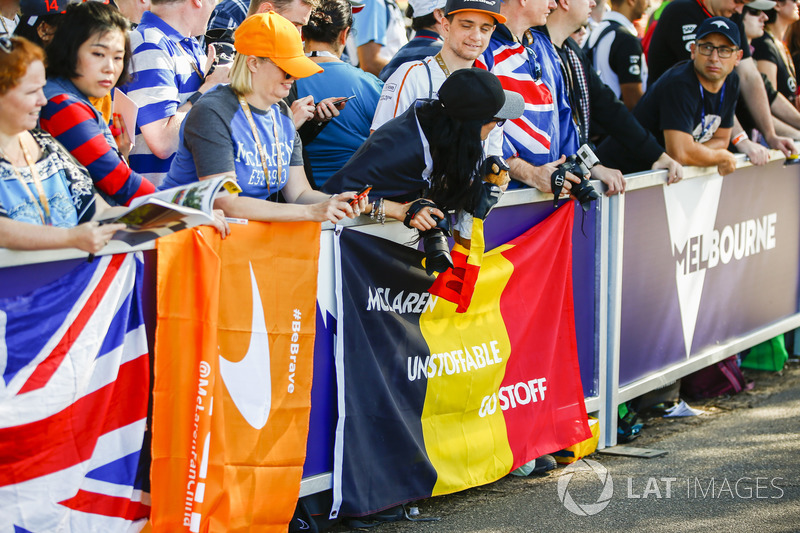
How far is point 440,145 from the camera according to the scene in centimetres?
419

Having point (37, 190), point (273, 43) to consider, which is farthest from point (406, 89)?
point (37, 190)

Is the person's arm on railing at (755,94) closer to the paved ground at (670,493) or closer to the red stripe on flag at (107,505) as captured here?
the paved ground at (670,493)

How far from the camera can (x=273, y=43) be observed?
3926 mm

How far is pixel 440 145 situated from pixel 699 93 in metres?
2.95

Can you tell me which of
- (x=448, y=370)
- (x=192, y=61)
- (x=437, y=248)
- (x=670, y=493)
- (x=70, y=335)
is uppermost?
(x=192, y=61)

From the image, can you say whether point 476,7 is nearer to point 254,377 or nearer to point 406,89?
point 406,89

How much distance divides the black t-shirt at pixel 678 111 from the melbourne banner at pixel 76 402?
12.6 ft

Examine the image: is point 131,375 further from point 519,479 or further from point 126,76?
point 519,479

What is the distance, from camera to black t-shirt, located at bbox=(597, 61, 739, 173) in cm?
629

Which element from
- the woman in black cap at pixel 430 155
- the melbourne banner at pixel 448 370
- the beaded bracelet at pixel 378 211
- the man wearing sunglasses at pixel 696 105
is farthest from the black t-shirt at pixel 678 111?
the beaded bracelet at pixel 378 211

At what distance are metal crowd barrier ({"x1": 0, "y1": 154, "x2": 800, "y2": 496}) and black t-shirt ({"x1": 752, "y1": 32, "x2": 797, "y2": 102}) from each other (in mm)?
1138

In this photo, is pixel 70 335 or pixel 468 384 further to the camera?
pixel 468 384

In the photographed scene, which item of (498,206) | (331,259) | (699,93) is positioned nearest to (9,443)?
(331,259)

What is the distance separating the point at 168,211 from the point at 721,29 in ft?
14.7
